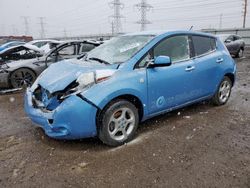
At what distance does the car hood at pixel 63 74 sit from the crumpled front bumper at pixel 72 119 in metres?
0.33

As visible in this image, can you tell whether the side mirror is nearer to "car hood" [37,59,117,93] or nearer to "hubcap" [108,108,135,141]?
"car hood" [37,59,117,93]

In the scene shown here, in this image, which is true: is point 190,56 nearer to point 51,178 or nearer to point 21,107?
point 51,178

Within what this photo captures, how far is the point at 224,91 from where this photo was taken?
17.5 feet

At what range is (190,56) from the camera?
442 cm

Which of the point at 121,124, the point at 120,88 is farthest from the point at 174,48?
the point at 121,124

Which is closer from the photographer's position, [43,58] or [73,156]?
[73,156]

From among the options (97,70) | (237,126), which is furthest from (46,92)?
(237,126)

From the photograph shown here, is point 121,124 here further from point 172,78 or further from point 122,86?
point 172,78

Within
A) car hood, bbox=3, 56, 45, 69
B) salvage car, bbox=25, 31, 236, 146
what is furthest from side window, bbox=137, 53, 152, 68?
car hood, bbox=3, 56, 45, 69

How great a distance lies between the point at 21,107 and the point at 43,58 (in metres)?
2.32

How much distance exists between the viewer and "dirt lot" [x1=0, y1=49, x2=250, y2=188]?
2754mm

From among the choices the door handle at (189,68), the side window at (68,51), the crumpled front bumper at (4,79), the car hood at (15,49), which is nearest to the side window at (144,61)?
the door handle at (189,68)

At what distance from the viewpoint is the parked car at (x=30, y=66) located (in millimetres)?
7117

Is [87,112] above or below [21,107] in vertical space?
above
